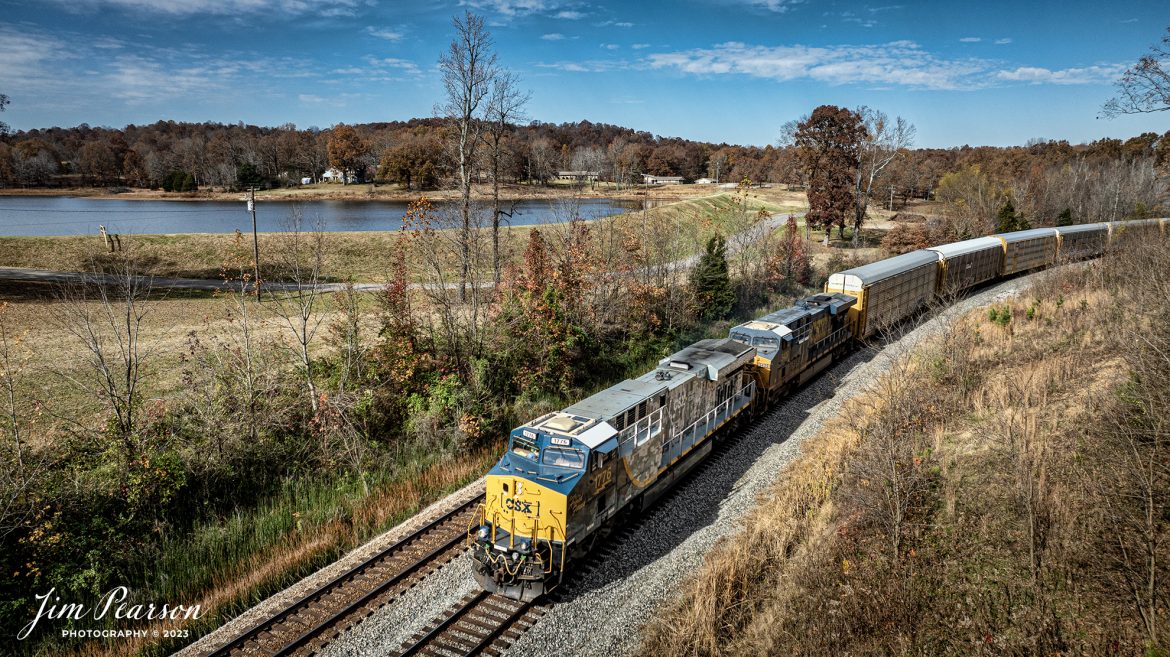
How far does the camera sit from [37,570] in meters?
12.6

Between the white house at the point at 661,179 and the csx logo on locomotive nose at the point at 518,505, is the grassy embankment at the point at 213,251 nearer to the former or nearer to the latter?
the csx logo on locomotive nose at the point at 518,505

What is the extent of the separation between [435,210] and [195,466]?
14.1 m

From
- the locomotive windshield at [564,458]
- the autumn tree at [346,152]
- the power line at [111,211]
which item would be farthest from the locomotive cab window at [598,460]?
the autumn tree at [346,152]

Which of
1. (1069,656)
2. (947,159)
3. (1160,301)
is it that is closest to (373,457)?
(1069,656)

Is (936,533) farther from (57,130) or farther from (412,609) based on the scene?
(57,130)

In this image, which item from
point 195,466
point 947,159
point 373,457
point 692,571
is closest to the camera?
point 692,571

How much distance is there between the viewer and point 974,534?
1234cm

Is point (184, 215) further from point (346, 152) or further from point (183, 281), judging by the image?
point (346, 152)

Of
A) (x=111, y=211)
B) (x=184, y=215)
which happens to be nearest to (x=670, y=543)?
(x=184, y=215)

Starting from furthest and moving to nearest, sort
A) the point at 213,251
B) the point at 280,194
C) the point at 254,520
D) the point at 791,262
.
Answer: the point at 280,194 → the point at 213,251 → the point at 791,262 → the point at 254,520

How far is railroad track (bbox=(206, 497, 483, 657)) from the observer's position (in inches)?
447

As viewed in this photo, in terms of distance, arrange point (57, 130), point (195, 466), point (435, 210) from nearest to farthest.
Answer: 1. point (195, 466)
2. point (435, 210)
3. point (57, 130)

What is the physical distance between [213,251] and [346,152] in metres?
80.7

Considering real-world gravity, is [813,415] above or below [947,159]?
below
